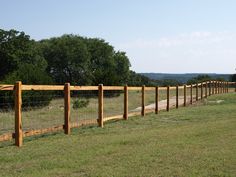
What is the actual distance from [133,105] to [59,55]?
38.7 m

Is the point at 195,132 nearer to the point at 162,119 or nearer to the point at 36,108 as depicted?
the point at 162,119

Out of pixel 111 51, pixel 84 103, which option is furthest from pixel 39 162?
pixel 111 51

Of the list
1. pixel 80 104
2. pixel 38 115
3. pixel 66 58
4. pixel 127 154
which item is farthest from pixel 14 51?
pixel 127 154

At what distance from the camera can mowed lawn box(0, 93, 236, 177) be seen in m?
8.23

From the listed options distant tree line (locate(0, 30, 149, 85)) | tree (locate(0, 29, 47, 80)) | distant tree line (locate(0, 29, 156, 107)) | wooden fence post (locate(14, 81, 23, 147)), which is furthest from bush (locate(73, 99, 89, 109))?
tree (locate(0, 29, 47, 80))

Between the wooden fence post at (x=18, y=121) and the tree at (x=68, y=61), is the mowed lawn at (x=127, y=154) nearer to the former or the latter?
the wooden fence post at (x=18, y=121)

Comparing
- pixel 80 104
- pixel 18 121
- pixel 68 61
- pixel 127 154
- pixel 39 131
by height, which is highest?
pixel 68 61

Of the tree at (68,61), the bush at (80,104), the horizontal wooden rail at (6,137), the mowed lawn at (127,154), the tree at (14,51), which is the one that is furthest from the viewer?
the tree at (68,61)

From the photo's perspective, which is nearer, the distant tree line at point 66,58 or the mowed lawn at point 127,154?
the mowed lawn at point 127,154

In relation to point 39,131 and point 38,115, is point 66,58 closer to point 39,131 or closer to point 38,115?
point 38,115

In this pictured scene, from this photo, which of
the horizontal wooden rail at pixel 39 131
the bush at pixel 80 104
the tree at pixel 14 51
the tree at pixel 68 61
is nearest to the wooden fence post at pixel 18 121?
the horizontal wooden rail at pixel 39 131

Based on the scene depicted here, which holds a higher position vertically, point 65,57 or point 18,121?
point 65,57

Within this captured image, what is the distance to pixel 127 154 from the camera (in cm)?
985

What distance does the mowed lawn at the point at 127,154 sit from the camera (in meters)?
8.23
